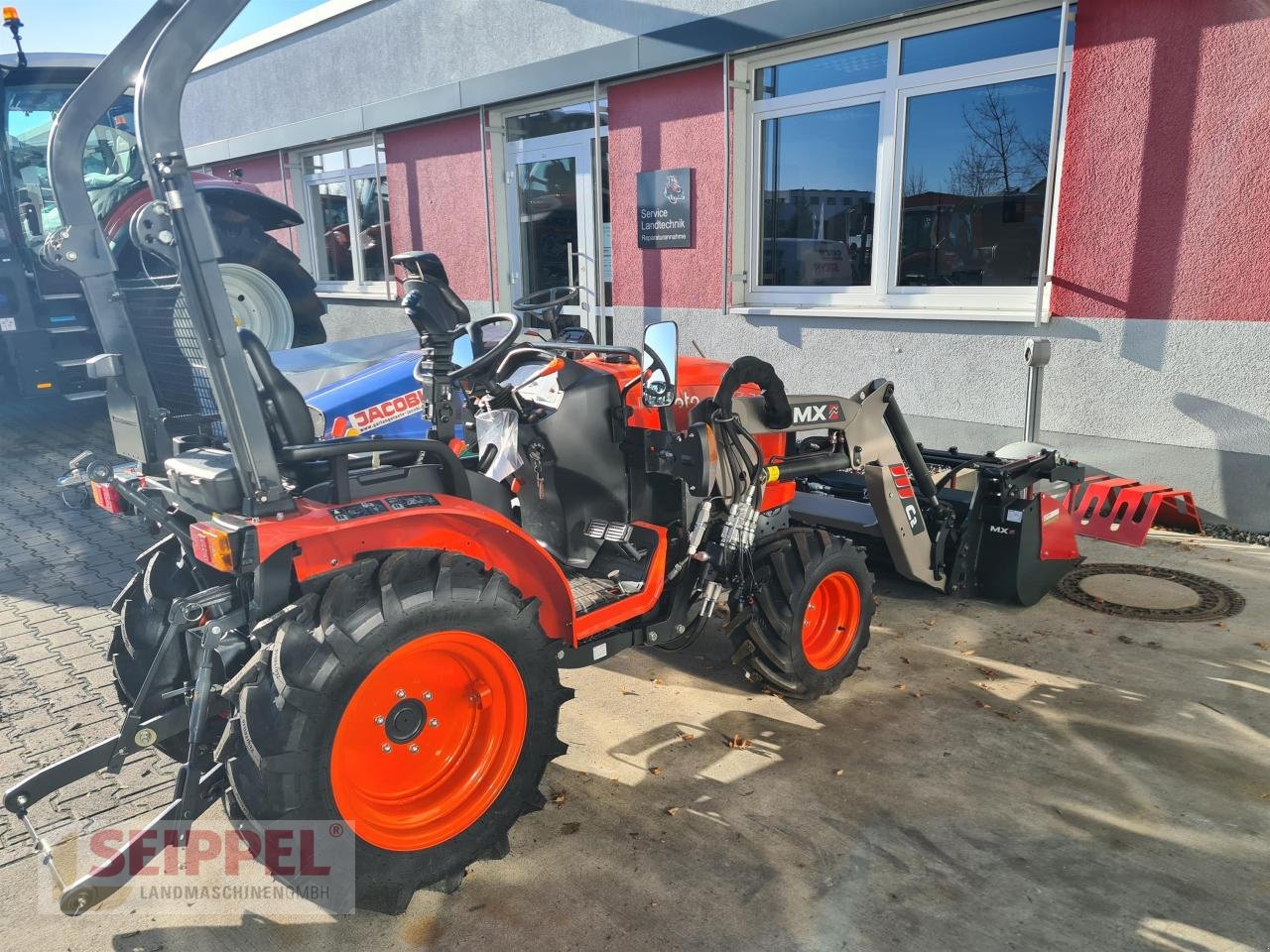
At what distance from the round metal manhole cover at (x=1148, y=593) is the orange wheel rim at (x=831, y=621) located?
1.47 m

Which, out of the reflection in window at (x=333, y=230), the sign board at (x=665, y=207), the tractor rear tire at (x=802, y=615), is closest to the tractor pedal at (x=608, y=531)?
the tractor rear tire at (x=802, y=615)

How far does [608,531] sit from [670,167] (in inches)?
203

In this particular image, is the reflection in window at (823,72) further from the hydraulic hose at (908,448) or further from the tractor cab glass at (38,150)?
the tractor cab glass at (38,150)

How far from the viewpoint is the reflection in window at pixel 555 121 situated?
8461 millimetres

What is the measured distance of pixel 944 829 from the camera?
2682 millimetres

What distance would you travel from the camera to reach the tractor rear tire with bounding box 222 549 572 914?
2137mm

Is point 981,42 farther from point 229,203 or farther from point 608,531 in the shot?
point 229,203

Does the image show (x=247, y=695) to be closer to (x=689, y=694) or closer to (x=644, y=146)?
(x=689, y=694)

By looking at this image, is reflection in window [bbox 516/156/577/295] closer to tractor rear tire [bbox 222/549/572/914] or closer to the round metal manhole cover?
the round metal manhole cover

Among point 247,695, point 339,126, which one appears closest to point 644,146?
point 339,126

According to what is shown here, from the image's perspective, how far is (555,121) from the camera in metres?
8.86

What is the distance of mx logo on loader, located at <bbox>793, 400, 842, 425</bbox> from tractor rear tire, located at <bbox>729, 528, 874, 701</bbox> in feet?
1.41

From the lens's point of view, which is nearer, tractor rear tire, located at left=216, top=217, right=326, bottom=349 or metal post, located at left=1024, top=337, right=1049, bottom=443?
metal post, located at left=1024, top=337, right=1049, bottom=443

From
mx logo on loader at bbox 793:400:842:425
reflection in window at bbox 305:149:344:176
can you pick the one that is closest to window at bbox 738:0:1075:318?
mx logo on loader at bbox 793:400:842:425
